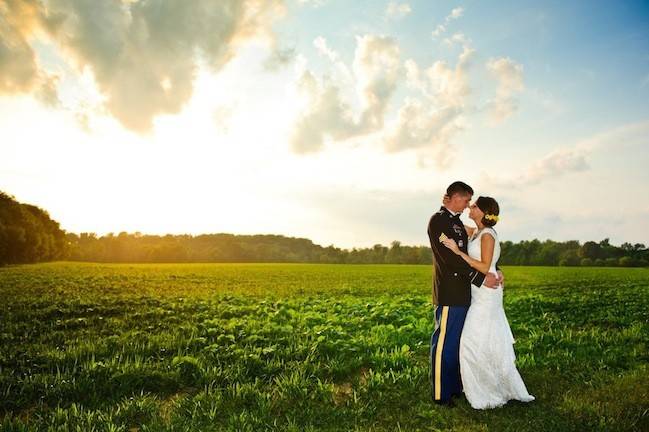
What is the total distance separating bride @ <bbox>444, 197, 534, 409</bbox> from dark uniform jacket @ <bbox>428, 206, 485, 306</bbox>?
0.35ft

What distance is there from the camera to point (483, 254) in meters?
5.92

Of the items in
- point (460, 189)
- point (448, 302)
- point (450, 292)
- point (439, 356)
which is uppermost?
point (460, 189)

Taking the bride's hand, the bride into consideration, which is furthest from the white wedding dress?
the bride's hand

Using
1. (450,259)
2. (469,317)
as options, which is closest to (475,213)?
(450,259)

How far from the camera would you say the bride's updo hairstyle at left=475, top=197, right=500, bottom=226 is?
604 centimetres

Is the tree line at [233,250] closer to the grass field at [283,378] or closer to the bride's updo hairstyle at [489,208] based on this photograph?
the grass field at [283,378]

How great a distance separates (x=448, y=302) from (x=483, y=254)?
0.83 metres

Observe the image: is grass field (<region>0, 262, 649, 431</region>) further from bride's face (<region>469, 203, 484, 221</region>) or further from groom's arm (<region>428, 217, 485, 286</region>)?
bride's face (<region>469, 203, 484, 221</region>)

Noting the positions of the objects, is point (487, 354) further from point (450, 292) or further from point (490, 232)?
point (490, 232)

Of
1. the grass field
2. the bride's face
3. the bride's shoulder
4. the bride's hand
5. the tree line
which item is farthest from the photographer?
the tree line

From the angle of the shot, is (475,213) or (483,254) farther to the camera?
(475,213)


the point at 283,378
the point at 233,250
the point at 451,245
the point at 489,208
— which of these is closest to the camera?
the point at 451,245

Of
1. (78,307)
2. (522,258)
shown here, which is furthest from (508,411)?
(522,258)

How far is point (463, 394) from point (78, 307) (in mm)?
14147
